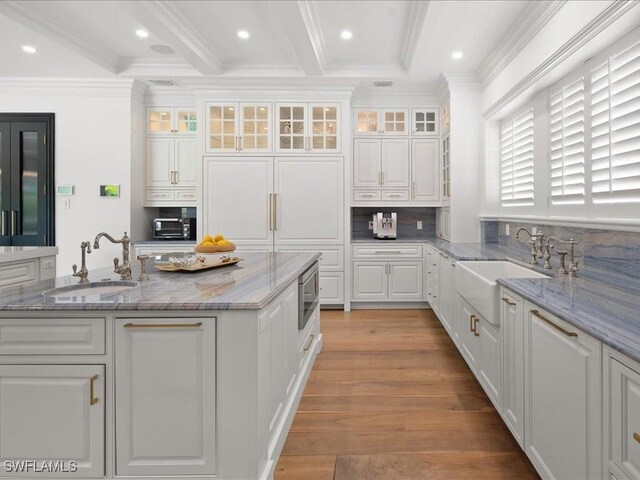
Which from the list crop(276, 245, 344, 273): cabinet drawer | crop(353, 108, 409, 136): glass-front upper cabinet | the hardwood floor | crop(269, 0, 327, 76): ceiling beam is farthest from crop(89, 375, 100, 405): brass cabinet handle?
crop(353, 108, 409, 136): glass-front upper cabinet

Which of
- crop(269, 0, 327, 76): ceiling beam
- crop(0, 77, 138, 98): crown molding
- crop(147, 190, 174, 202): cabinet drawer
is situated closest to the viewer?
crop(269, 0, 327, 76): ceiling beam

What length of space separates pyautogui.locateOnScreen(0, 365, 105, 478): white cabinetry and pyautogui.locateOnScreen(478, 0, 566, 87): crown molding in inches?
137

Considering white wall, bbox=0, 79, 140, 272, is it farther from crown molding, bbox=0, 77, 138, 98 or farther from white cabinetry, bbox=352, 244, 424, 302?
white cabinetry, bbox=352, 244, 424, 302

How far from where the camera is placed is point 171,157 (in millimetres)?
5242

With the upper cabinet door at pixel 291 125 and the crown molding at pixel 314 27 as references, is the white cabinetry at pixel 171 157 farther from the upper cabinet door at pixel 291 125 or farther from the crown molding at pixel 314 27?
the crown molding at pixel 314 27

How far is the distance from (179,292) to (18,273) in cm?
199

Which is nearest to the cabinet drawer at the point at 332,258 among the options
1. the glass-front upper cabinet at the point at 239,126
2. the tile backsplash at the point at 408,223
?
the tile backsplash at the point at 408,223

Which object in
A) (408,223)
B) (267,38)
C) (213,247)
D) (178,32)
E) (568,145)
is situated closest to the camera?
(213,247)

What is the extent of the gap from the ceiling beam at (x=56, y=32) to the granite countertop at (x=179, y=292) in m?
2.59

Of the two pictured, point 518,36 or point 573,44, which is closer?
point 573,44

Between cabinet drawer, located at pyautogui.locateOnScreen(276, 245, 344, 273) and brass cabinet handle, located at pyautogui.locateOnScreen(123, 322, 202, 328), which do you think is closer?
brass cabinet handle, located at pyautogui.locateOnScreen(123, 322, 202, 328)

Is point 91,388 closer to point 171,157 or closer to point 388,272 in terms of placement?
point 388,272

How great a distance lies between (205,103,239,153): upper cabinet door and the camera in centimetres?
500

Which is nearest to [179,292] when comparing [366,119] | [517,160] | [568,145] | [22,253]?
[22,253]
